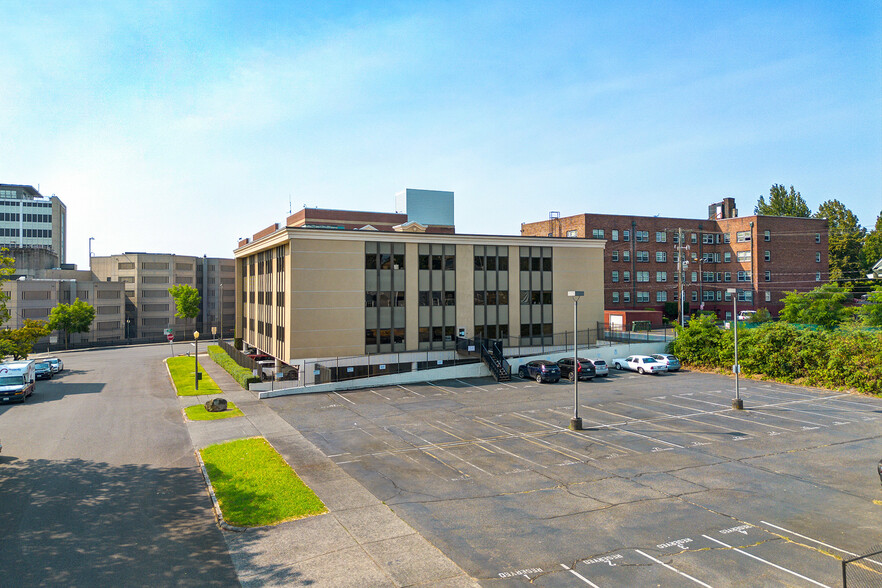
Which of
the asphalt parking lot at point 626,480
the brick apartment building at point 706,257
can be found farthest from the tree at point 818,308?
the asphalt parking lot at point 626,480

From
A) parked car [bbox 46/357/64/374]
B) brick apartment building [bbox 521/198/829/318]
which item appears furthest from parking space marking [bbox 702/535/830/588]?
brick apartment building [bbox 521/198/829/318]

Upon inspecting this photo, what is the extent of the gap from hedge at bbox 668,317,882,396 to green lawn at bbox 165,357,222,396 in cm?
3879

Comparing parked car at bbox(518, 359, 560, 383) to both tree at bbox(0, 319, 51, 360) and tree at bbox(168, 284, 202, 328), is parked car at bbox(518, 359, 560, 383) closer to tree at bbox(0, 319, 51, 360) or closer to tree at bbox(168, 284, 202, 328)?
tree at bbox(0, 319, 51, 360)

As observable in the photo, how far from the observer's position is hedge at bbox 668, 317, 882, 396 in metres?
36.0

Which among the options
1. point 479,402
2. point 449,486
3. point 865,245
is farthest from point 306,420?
point 865,245

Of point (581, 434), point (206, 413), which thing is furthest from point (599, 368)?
point (206, 413)

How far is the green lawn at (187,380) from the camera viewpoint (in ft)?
129

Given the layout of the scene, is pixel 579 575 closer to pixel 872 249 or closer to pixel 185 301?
pixel 185 301

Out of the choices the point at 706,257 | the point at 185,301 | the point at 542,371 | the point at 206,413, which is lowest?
the point at 206,413

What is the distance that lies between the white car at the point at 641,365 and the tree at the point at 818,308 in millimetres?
25248

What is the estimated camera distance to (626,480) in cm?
1884

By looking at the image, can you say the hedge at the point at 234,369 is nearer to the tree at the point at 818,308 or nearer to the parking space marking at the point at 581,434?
the parking space marking at the point at 581,434

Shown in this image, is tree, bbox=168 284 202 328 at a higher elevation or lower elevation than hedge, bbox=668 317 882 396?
higher

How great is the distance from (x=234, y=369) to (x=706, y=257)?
65451 millimetres
